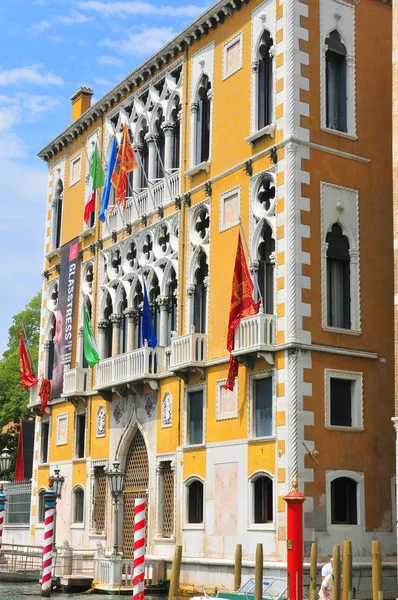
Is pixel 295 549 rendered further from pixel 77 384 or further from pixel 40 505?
pixel 40 505

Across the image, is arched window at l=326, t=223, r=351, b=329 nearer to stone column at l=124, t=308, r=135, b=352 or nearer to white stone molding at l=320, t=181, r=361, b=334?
white stone molding at l=320, t=181, r=361, b=334

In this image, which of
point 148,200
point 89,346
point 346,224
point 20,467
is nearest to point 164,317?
point 89,346

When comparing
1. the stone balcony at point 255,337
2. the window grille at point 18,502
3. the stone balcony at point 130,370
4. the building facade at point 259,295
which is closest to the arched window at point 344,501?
the building facade at point 259,295

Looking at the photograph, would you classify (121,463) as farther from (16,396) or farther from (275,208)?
(16,396)

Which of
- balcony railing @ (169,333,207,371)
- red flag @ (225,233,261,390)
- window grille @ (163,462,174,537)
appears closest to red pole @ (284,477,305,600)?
red flag @ (225,233,261,390)

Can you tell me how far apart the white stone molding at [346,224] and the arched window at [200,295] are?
13.1 ft

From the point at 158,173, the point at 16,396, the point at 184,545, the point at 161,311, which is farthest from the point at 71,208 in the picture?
the point at 16,396

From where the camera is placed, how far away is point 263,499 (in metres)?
23.2

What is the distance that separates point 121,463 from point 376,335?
8.96 meters

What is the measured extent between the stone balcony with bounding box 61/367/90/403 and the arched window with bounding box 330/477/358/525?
1124 cm

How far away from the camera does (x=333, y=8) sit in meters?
25.3

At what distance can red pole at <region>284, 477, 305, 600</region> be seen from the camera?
17891 millimetres

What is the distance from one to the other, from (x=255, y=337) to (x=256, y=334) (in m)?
0.07

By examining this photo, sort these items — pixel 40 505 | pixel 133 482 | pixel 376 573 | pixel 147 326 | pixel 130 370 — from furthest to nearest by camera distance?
pixel 40 505 < pixel 133 482 < pixel 130 370 < pixel 147 326 < pixel 376 573
